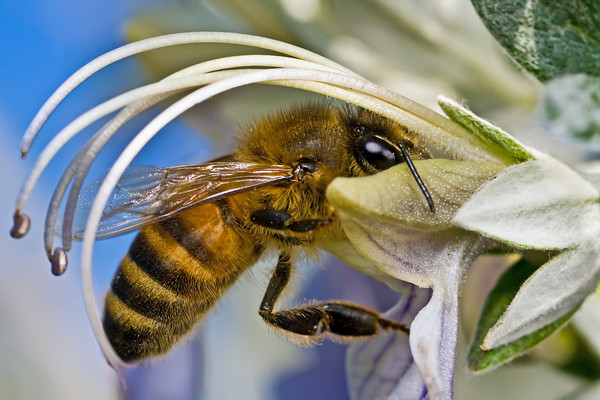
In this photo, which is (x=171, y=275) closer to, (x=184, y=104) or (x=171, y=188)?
(x=171, y=188)

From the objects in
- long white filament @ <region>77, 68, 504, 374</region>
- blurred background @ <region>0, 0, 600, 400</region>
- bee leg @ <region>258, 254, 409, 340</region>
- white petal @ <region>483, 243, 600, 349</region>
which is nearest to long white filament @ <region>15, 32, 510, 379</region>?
long white filament @ <region>77, 68, 504, 374</region>

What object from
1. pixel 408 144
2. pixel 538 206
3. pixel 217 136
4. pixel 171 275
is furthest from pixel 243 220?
pixel 217 136

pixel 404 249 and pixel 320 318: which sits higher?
pixel 404 249

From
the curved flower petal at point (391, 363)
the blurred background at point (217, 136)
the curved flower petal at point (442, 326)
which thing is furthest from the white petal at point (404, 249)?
the blurred background at point (217, 136)

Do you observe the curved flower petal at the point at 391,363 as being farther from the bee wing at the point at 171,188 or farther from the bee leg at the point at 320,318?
the bee wing at the point at 171,188

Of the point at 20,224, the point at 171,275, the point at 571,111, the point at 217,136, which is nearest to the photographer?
the point at 571,111

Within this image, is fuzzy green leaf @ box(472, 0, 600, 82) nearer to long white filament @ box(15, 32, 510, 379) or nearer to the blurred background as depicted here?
long white filament @ box(15, 32, 510, 379)
